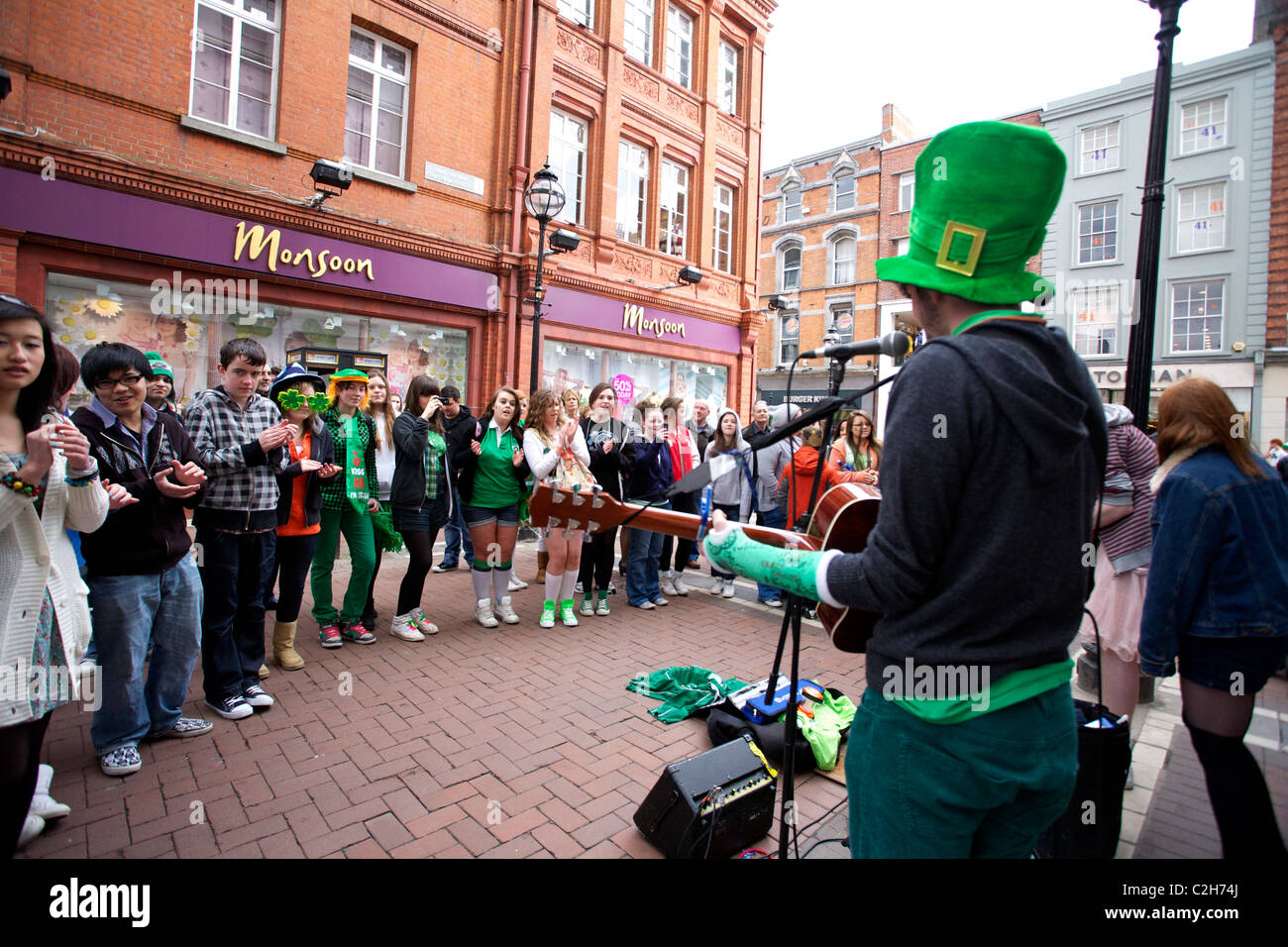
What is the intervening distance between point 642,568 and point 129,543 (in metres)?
4.50

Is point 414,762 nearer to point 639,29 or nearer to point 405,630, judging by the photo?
point 405,630

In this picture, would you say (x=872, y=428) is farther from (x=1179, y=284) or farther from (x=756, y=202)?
(x=1179, y=284)

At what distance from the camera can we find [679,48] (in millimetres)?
15547

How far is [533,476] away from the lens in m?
5.78

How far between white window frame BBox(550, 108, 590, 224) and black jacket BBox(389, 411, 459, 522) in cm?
916

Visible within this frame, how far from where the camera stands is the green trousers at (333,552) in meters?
5.12

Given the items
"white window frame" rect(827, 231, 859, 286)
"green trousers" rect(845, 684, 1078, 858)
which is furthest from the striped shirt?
"white window frame" rect(827, 231, 859, 286)

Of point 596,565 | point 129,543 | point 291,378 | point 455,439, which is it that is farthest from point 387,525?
point 129,543

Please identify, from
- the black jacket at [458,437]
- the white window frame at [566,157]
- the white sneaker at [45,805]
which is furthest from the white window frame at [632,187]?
the white sneaker at [45,805]

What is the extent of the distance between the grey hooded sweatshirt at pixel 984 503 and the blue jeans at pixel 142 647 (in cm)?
359

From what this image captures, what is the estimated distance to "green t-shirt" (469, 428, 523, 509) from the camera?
585 centimetres

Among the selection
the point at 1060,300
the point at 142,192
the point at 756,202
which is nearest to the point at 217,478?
the point at 142,192

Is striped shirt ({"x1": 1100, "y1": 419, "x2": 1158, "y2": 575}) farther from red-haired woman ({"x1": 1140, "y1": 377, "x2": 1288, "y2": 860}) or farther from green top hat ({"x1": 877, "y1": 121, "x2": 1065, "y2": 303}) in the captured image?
green top hat ({"x1": 877, "y1": 121, "x2": 1065, "y2": 303})
